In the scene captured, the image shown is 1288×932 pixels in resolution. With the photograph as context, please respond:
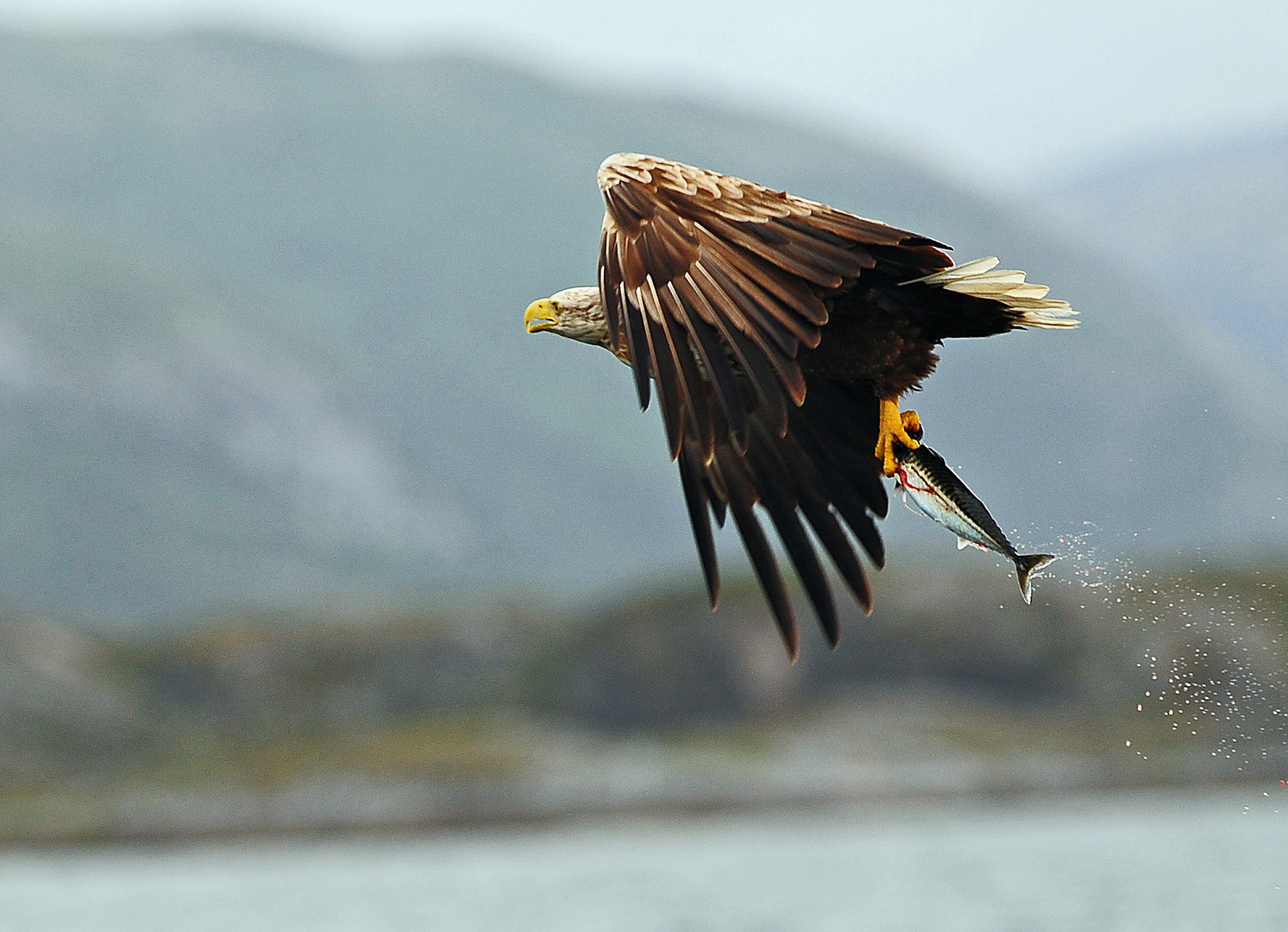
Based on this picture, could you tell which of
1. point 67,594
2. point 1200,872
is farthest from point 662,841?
point 67,594

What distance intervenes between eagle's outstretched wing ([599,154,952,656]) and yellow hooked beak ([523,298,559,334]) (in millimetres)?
839

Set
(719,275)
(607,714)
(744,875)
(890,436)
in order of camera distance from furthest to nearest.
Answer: (607,714) → (744,875) → (890,436) → (719,275)

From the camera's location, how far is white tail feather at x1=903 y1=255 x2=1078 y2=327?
636 cm

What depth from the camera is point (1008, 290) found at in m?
6.47

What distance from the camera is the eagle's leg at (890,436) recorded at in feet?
22.1

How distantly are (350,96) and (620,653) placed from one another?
491 ft

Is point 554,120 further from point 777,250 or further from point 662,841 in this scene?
point 777,250

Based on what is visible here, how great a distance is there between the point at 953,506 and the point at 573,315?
1.45 meters

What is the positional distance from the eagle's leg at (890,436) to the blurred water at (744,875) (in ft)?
64.1

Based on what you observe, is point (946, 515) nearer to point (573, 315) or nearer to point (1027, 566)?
point (1027, 566)

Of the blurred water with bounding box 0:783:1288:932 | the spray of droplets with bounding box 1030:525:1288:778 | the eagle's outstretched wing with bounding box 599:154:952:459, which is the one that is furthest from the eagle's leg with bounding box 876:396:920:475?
the blurred water with bounding box 0:783:1288:932

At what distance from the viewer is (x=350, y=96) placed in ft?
642

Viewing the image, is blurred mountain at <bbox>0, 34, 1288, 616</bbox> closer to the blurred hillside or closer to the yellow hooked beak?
the blurred hillside

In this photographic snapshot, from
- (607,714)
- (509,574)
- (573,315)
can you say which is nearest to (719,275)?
(573,315)
